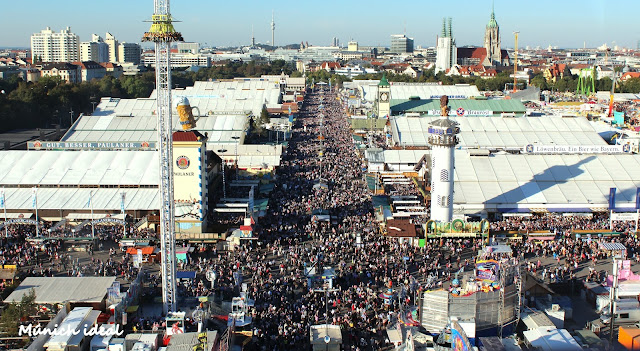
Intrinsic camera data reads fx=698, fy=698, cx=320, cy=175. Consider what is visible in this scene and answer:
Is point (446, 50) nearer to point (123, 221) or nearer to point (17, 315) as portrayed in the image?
point (123, 221)

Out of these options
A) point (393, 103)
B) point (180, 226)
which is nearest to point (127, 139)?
point (180, 226)

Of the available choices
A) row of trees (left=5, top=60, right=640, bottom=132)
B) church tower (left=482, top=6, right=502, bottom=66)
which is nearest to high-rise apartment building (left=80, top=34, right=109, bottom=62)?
row of trees (left=5, top=60, right=640, bottom=132)

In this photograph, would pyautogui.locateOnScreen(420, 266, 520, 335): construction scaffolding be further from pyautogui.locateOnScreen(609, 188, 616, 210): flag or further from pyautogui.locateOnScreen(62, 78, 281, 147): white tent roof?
pyautogui.locateOnScreen(62, 78, 281, 147): white tent roof

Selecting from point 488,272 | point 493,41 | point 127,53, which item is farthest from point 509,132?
point 127,53

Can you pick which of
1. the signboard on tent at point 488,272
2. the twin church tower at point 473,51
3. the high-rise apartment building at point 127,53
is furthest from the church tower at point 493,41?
the signboard on tent at point 488,272

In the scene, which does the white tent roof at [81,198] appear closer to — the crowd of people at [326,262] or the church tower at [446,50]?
the crowd of people at [326,262]
